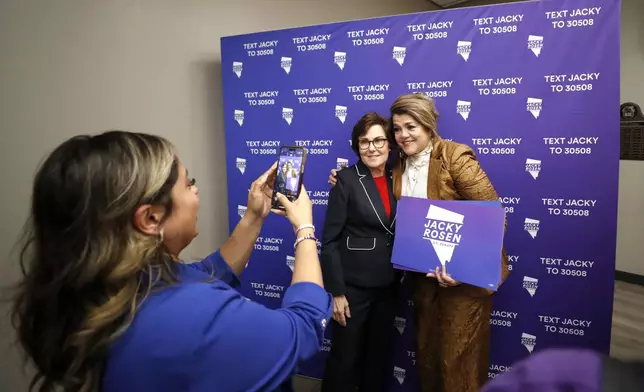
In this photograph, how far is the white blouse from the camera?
1979mm

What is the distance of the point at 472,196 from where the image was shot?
1856mm

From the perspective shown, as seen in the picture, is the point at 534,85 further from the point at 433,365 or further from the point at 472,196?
the point at 433,365

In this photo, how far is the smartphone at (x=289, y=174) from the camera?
1376mm

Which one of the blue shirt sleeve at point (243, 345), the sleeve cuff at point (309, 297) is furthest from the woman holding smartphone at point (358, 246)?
the blue shirt sleeve at point (243, 345)

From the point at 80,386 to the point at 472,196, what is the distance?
1.66m

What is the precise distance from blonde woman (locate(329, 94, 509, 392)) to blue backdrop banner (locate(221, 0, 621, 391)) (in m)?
0.49

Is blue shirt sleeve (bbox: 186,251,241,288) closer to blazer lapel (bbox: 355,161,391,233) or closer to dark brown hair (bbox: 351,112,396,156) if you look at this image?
blazer lapel (bbox: 355,161,391,233)

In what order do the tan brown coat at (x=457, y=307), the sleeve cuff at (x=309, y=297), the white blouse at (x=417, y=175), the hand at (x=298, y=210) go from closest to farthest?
the sleeve cuff at (x=309, y=297), the hand at (x=298, y=210), the tan brown coat at (x=457, y=307), the white blouse at (x=417, y=175)

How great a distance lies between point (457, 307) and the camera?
1.88 metres

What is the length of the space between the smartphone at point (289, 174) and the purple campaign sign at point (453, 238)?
2.27 feet

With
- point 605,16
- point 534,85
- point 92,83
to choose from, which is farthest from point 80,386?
point 605,16

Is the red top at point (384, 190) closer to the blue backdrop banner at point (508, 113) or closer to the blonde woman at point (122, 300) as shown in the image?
the blue backdrop banner at point (508, 113)

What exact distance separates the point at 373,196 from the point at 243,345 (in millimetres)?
1396

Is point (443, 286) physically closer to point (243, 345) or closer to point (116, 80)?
point (243, 345)
